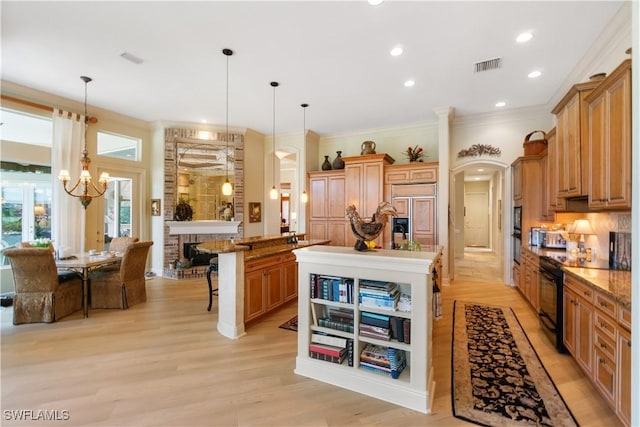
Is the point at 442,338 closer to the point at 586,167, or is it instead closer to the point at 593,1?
the point at 586,167

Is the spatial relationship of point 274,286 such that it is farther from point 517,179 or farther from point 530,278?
point 517,179

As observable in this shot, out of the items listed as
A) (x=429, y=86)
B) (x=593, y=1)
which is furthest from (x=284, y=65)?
(x=593, y=1)

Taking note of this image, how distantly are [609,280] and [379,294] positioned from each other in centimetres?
187

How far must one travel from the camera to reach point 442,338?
3.19 m

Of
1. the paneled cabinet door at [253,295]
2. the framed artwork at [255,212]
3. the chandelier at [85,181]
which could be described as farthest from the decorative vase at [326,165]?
the chandelier at [85,181]

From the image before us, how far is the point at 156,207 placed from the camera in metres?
6.06

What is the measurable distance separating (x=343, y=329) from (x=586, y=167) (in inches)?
111

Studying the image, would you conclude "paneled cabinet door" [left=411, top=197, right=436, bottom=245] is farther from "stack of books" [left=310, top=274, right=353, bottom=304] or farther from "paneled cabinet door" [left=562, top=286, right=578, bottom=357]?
"stack of books" [left=310, top=274, right=353, bottom=304]

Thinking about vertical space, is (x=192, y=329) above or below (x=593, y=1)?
below

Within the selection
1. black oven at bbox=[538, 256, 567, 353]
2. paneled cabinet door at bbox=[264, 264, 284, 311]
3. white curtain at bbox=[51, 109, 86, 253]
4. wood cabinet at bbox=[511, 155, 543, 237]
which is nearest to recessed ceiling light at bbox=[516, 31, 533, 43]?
wood cabinet at bbox=[511, 155, 543, 237]

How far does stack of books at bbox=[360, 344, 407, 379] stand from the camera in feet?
7.04

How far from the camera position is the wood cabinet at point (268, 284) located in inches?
134

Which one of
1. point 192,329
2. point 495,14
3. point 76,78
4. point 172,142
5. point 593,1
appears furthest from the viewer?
point 172,142

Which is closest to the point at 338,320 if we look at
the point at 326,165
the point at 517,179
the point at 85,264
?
the point at 85,264
